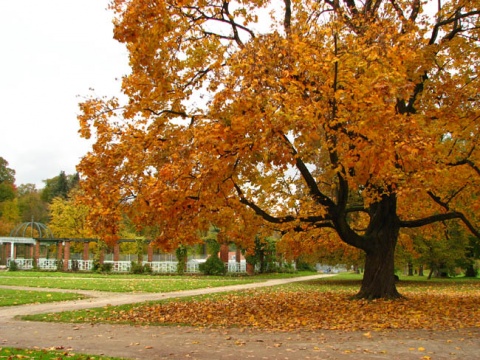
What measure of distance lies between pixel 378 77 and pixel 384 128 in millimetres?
1079

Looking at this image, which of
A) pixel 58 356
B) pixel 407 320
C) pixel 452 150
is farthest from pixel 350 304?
pixel 58 356

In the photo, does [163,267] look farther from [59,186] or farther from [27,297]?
[59,186]

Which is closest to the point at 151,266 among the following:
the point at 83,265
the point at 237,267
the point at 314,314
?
the point at 83,265

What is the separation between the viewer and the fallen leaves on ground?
9484mm

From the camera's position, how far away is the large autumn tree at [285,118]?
9.14 m

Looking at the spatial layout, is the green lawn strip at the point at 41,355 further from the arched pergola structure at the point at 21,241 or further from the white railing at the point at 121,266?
the arched pergola structure at the point at 21,241

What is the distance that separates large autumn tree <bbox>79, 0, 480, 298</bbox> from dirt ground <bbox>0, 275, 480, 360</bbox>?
2291mm

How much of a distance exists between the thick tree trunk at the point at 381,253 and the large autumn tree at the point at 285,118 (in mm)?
40

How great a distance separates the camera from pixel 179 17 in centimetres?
1112

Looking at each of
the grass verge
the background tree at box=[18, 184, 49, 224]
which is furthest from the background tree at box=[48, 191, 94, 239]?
the grass verge

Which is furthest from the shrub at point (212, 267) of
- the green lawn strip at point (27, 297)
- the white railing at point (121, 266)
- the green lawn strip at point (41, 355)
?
the green lawn strip at point (41, 355)

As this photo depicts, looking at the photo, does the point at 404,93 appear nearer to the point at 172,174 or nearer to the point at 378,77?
the point at 378,77

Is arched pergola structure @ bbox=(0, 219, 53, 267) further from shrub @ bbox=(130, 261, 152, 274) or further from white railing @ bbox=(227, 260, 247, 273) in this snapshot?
white railing @ bbox=(227, 260, 247, 273)

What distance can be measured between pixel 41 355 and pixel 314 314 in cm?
642
